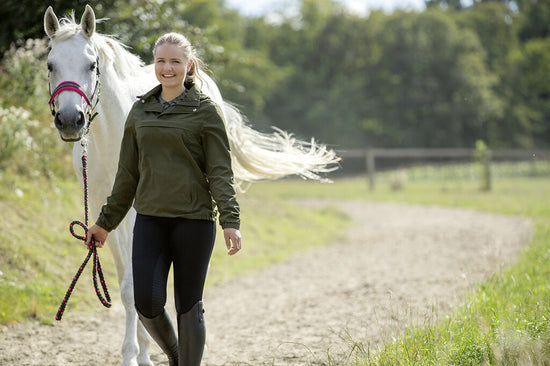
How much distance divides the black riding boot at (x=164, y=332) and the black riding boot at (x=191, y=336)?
0.16 meters

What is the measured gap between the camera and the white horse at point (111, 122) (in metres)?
2.96

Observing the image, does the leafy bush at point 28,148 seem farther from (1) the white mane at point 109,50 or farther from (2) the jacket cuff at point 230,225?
(2) the jacket cuff at point 230,225

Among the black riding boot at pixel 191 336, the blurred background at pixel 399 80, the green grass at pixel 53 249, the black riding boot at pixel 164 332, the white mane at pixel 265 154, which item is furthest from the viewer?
the blurred background at pixel 399 80

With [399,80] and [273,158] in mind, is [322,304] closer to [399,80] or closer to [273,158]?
[273,158]

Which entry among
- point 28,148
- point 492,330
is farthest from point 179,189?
point 28,148

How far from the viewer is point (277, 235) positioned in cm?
941

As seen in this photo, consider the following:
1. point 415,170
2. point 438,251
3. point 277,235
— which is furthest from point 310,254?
point 415,170

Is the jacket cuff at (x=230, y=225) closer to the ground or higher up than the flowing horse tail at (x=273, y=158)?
closer to the ground

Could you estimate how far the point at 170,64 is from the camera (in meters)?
2.59

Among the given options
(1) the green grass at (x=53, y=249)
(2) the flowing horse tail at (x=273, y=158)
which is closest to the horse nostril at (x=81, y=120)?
(2) the flowing horse tail at (x=273, y=158)

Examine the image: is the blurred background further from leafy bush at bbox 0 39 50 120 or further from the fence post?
leafy bush at bbox 0 39 50 120

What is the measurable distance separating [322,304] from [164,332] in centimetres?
265

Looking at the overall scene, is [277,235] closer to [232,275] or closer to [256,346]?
[232,275]

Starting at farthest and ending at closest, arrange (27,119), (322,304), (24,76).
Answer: (24,76)
(27,119)
(322,304)
